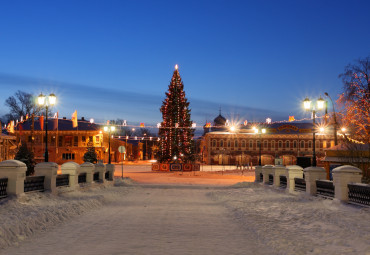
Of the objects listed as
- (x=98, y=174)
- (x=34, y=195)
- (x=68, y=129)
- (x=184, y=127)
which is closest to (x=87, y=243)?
(x=34, y=195)

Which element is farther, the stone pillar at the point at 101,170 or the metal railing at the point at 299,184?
the stone pillar at the point at 101,170

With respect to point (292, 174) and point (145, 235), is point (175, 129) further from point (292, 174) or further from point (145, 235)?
point (145, 235)

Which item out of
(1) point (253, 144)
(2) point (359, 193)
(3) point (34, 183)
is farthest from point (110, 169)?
(1) point (253, 144)

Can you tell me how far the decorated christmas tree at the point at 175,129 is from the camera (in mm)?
52562

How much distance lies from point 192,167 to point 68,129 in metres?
36.8

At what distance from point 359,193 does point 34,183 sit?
11.7 m

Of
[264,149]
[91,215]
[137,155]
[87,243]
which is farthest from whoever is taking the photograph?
[137,155]

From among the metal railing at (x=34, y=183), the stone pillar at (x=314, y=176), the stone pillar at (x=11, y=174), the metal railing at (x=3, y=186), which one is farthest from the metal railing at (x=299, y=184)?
the metal railing at (x=3, y=186)

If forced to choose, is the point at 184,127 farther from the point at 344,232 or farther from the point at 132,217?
the point at 344,232

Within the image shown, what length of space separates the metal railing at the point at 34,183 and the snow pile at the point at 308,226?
7.49 meters

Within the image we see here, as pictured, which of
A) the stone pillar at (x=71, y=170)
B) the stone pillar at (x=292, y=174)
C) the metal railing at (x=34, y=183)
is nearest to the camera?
the metal railing at (x=34, y=183)

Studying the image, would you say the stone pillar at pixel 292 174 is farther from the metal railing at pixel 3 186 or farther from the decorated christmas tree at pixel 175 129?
the decorated christmas tree at pixel 175 129

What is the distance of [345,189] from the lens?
1406 cm

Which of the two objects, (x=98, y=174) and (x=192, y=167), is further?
(x=192, y=167)
